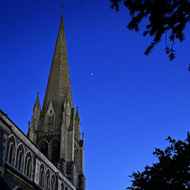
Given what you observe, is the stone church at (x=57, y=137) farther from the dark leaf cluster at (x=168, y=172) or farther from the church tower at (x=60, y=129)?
the dark leaf cluster at (x=168, y=172)

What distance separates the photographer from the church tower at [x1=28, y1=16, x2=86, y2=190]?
1778 inches

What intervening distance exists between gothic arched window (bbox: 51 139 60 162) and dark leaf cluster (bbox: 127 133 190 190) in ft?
89.4

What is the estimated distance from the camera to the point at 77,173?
158 feet

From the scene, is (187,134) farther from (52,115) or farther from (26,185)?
(52,115)

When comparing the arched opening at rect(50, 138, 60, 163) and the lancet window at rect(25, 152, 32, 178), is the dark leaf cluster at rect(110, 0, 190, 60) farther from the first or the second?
the arched opening at rect(50, 138, 60, 163)

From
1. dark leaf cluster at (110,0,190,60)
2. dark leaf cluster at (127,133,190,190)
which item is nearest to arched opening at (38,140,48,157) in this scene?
dark leaf cluster at (127,133,190,190)

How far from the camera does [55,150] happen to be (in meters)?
46.9

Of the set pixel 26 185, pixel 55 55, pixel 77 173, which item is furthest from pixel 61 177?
pixel 55 55

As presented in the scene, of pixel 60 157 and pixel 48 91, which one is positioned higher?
pixel 48 91

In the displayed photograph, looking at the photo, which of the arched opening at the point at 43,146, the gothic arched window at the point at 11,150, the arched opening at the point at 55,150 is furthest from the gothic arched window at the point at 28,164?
the arched opening at the point at 43,146

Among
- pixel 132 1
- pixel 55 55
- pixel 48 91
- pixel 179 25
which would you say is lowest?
pixel 179 25

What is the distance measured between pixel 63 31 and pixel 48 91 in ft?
53.8

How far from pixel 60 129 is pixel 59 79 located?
1107 centimetres

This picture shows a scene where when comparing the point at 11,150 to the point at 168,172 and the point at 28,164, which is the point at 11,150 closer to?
the point at 28,164
